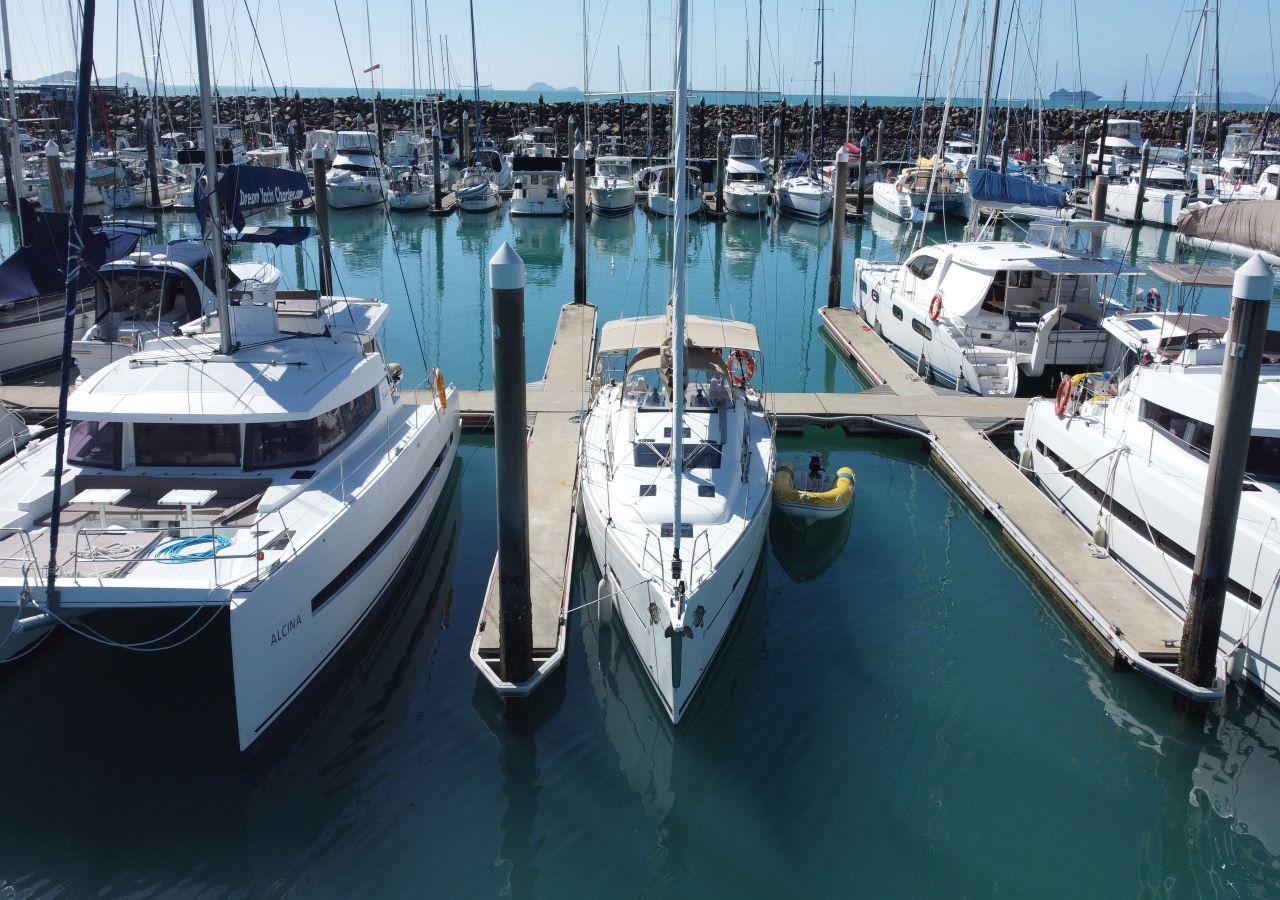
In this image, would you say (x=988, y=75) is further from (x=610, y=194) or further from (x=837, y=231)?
(x=610, y=194)

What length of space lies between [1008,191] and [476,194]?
24037mm

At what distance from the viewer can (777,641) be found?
452 inches

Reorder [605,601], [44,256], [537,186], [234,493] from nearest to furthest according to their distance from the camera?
1. [234,493]
2. [605,601]
3. [44,256]
4. [537,186]

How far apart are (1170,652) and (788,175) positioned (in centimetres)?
4207

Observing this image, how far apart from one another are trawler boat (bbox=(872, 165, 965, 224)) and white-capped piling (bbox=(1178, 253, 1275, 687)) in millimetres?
33434

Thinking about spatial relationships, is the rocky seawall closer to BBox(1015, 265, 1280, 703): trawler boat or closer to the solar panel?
the solar panel

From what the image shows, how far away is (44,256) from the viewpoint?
1827 centimetres

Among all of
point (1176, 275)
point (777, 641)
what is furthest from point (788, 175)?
point (777, 641)

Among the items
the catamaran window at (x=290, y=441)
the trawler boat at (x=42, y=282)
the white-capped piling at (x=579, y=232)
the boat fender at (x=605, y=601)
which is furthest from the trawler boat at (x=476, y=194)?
the boat fender at (x=605, y=601)

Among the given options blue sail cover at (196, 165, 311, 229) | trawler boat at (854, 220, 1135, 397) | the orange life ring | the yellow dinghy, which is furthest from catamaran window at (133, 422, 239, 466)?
trawler boat at (854, 220, 1135, 397)

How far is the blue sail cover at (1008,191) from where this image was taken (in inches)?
1029

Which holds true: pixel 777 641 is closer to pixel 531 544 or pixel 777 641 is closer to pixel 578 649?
pixel 578 649

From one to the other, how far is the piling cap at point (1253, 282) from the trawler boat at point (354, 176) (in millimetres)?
38395

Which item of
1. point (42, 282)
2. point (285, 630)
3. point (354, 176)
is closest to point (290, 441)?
point (285, 630)
